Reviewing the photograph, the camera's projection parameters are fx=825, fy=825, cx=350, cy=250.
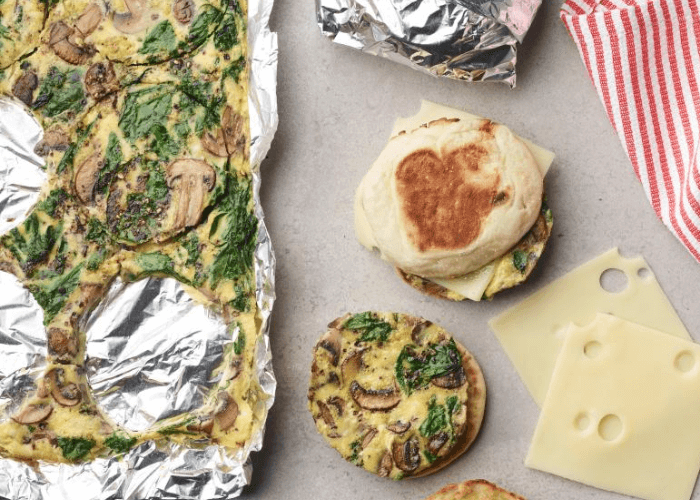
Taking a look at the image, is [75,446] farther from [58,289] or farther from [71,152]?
[71,152]

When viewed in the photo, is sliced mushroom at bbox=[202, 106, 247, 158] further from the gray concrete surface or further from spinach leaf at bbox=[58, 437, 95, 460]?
spinach leaf at bbox=[58, 437, 95, 460]

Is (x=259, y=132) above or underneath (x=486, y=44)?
underneath

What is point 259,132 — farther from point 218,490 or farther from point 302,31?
point 218,490

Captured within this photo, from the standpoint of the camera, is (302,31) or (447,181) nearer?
(447,181)

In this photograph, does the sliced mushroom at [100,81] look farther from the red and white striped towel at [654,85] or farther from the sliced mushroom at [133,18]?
the red and white striped towel at [654,85]

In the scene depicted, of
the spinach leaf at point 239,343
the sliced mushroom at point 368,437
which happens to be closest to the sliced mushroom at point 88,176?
the spinach leaf at point 239,343

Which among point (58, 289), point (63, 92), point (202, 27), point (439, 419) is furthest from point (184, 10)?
point (439, 419)

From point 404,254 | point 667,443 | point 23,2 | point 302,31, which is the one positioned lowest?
point 667,443

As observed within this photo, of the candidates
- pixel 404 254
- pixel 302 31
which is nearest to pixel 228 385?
pixel 404 254
